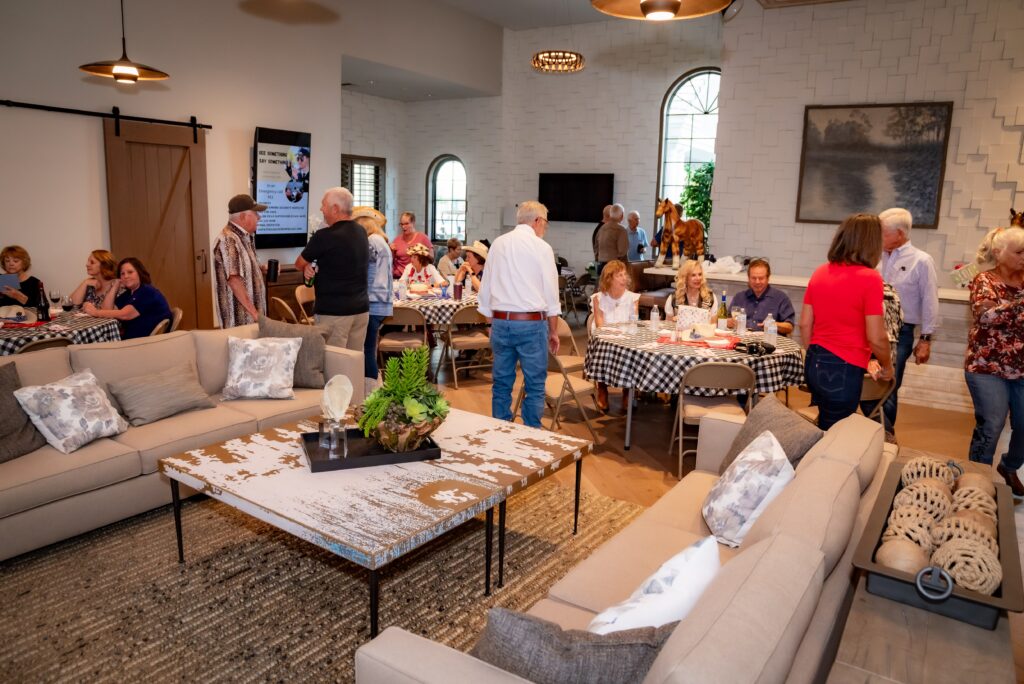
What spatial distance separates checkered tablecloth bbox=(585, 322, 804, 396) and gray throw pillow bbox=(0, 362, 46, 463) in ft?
10.2

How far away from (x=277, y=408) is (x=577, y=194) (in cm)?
788

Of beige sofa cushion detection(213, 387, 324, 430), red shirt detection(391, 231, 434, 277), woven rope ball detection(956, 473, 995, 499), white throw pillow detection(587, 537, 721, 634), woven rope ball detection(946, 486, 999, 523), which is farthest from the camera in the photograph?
red shirt detection(391, 231, 434, 277)

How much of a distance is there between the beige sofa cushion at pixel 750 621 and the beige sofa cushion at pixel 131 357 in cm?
341

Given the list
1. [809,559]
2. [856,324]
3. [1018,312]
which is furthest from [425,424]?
[1018,312]

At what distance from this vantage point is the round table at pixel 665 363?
14.4 ft

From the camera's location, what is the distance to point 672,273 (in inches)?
328

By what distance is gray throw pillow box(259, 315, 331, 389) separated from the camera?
176 inches

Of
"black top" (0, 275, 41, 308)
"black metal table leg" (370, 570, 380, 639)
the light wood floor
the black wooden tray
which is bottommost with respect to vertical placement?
the light wood floor

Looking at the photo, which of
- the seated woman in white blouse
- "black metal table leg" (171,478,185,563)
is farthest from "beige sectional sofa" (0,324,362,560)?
the seated woman in white blouse

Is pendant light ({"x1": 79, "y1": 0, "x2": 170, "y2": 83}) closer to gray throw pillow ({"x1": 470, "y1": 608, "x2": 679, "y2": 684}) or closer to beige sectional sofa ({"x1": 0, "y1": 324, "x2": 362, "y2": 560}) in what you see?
beige sectional sofa ({"x1": 0, "y1": 324, "x2": 362, "y2": 560})

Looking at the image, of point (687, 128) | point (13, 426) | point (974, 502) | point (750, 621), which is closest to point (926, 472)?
point (974, 502)

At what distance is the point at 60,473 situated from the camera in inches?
123

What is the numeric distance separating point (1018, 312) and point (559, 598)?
3080 mm

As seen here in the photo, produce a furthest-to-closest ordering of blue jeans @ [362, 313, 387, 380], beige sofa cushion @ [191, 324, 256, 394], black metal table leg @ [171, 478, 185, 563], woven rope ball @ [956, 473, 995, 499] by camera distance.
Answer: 1. blue jeans @ [362, 313, 387, 380]
2. beige sofa cushion @ [191, 324, 256, 394]
3. black metal table leg @ [171, 478, 185, 563]
4. woven rope ball @ [956, 473, 995, 499]
